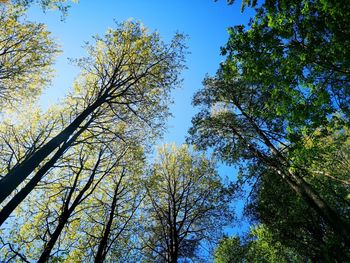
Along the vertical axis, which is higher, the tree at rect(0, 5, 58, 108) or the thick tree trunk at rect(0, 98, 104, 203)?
the tree at rect(0, 5, 58, 108)

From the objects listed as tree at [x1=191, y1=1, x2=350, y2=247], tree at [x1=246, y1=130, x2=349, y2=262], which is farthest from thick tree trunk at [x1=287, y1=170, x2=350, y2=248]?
tree at [x1=246, y1=130, x2=349, y2=262]

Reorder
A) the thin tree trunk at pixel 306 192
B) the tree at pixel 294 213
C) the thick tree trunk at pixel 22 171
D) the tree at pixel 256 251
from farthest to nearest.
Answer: the tree at pixel 256 251
the tree at pixel 294 213
the thin tree trunk at pixel 306 192
the thick tree trunk at pixel 22 171

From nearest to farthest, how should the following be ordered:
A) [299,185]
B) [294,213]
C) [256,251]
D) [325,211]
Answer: [325,211], [299,185], [294,213], [256,251]

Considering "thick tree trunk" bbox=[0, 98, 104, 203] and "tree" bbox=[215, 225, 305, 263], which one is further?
"tree" bbox=[215, 225, 305, 263]

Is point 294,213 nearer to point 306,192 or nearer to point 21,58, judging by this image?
point 306,192

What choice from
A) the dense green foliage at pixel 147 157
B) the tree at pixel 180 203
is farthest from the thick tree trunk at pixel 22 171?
the tree at pixel 180 203

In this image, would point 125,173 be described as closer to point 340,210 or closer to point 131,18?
point 131,18

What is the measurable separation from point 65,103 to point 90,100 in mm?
2656

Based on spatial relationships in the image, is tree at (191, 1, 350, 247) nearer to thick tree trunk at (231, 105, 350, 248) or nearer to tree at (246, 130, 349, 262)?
thick tree trunk at (231, 105, 350, 248)

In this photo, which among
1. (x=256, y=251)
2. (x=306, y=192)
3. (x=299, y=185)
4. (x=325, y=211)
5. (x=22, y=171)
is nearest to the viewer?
(x=22, y=171)

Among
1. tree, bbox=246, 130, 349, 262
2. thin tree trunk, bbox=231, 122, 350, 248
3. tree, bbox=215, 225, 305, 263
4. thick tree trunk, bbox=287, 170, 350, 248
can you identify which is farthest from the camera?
tree, bbox=215, 225, 305, 263

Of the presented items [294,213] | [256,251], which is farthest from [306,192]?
[256,251]

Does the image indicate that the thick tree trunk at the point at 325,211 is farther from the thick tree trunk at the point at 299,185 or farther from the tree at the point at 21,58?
the tree at the point at 21,58

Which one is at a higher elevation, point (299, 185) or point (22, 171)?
point (299, 185)
